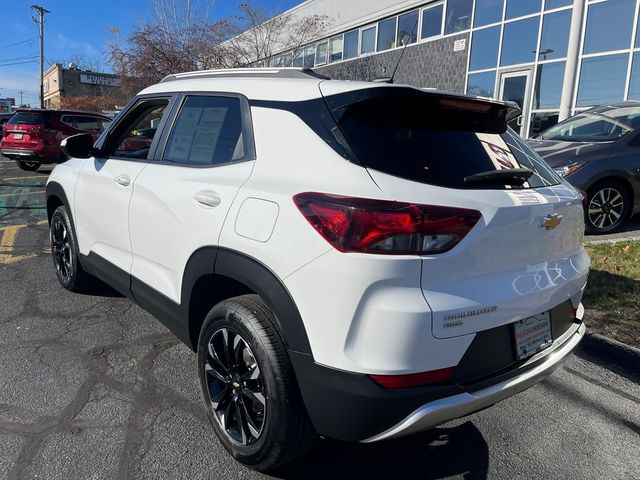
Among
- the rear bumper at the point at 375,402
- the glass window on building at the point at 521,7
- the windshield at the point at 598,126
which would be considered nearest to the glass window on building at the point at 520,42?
the glass window on building at the point at 521,7

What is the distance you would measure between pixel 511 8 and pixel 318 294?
1387 centimetres

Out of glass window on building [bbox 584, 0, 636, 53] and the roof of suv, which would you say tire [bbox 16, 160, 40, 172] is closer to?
the roof of suv

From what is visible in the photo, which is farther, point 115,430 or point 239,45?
point 239,45

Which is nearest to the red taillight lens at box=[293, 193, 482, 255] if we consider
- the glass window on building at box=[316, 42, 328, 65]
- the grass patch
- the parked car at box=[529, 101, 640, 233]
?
the grass patch

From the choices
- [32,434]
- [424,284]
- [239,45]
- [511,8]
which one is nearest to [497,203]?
[424,284]

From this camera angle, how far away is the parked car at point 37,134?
41.1ft

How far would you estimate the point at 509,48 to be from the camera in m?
13.0

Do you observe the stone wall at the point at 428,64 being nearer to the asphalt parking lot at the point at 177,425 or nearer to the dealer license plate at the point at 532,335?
the asphalt parking lot at the point at 177,425

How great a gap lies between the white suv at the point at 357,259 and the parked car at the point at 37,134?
1149 cm

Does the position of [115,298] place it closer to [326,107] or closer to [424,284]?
[326,107]

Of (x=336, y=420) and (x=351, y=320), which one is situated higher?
(x=351, y=320)

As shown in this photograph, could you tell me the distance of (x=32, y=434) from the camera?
242 cm

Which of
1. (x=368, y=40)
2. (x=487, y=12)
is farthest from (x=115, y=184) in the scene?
(x=368, y=40)

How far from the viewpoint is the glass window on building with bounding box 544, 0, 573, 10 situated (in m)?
11.4
